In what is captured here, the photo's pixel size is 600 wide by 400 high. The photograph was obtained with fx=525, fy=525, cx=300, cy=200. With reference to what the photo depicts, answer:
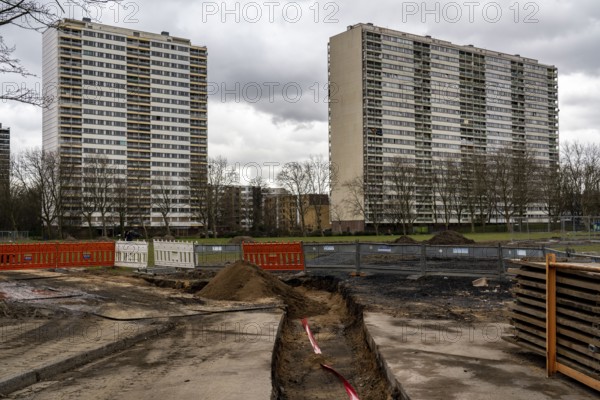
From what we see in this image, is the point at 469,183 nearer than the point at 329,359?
No

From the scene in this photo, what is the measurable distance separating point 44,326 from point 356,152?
352 ft

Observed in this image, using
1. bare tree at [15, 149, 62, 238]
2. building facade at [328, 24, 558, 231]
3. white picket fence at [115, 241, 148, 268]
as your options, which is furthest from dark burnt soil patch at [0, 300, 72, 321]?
building facade at [328, 24, 558, 231]

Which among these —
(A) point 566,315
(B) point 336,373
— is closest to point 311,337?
(B) point 336,373

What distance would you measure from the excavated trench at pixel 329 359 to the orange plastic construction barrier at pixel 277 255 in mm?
6667

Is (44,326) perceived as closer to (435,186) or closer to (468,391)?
(468,391)

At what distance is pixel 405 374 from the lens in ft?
23.1

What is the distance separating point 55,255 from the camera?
25.3 m

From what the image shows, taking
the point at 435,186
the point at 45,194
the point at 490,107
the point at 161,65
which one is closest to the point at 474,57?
the point at 490,107

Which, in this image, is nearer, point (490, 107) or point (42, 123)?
point (42, 123)

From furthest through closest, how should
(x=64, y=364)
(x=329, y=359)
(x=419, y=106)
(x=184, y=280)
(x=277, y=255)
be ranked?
(x=419, y=106) → (x=277, y=255) → (x=184, y=280) → (x=329, y=359) → (x=64, y=364)

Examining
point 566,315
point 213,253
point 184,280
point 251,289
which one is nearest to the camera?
point 566,315

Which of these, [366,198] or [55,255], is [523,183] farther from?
[55,255]

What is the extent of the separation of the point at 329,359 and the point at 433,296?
6.23 metres

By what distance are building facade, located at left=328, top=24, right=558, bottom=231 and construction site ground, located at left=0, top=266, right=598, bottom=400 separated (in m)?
84.5
